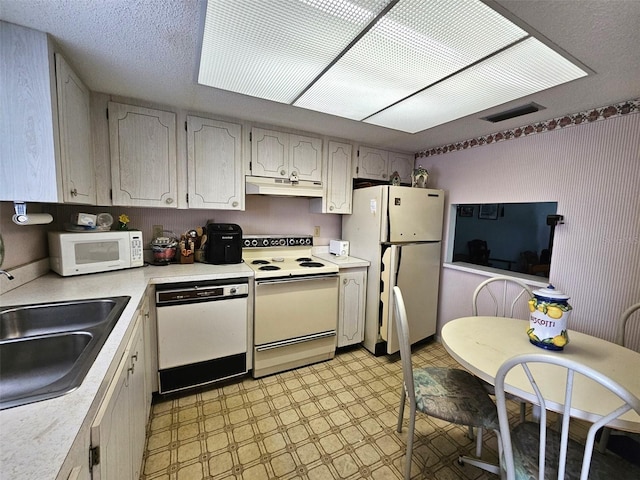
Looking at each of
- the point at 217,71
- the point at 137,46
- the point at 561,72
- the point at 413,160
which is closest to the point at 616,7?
the point at 561,72

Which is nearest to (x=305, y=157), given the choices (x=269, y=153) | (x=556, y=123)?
(x=269, y=153)

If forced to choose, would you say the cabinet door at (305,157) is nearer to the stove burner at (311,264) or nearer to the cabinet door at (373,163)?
the cabinet door at (373,163)

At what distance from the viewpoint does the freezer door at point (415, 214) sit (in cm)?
245

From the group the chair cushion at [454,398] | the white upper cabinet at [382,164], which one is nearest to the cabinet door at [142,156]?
the white upper cabinet at [382,164]

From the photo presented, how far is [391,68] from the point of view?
1390 mm

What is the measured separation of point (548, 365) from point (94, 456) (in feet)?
5.23

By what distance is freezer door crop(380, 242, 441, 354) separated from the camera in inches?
96.6

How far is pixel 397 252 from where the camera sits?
243 cm

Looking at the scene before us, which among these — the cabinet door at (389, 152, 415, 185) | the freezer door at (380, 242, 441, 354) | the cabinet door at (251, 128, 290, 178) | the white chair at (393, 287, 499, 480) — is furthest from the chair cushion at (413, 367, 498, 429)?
the cabinet door at (389, 152, 415, 185)

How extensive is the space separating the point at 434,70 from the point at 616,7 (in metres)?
0.64

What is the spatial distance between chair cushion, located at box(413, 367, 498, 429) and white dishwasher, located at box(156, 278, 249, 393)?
1.30 metres

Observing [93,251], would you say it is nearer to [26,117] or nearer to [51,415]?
[26,117]

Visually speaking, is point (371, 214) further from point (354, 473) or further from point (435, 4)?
point (354, 473)

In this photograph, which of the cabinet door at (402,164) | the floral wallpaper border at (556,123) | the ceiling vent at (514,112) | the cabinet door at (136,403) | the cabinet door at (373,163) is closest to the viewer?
the cabinet door at (136,403)
